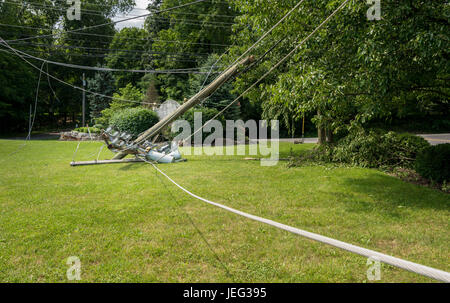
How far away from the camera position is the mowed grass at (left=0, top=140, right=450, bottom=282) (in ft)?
9.48

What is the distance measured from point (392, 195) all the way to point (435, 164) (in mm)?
1964

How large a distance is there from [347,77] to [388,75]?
881 millimetres

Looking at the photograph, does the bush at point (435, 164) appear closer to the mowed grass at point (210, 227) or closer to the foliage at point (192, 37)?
the mowed grass at point (210, 227)

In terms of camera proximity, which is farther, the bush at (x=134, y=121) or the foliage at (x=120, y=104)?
the foliage at (x=120, y=104)

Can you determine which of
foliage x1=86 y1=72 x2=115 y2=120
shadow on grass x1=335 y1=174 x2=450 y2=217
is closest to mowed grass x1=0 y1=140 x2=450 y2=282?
shadow on grass x1=335 y1=174 x2=450 y2=217

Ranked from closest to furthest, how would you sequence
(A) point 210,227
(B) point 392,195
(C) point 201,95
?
(A) point 210,227, (B) point 392,195, (C) point 201,95

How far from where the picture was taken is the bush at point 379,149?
806 cm

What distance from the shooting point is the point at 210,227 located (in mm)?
4031

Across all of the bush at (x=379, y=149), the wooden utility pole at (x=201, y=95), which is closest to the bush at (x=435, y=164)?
the bush at (x=379, y=149)

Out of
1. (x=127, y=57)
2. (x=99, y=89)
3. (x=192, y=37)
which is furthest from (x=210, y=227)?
(x=127, y=57)

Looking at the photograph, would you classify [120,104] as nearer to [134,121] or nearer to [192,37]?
[134,121]

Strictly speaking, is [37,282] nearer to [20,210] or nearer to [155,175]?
[20,210]

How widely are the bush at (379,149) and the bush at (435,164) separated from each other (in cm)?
84

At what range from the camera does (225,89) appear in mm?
19562
